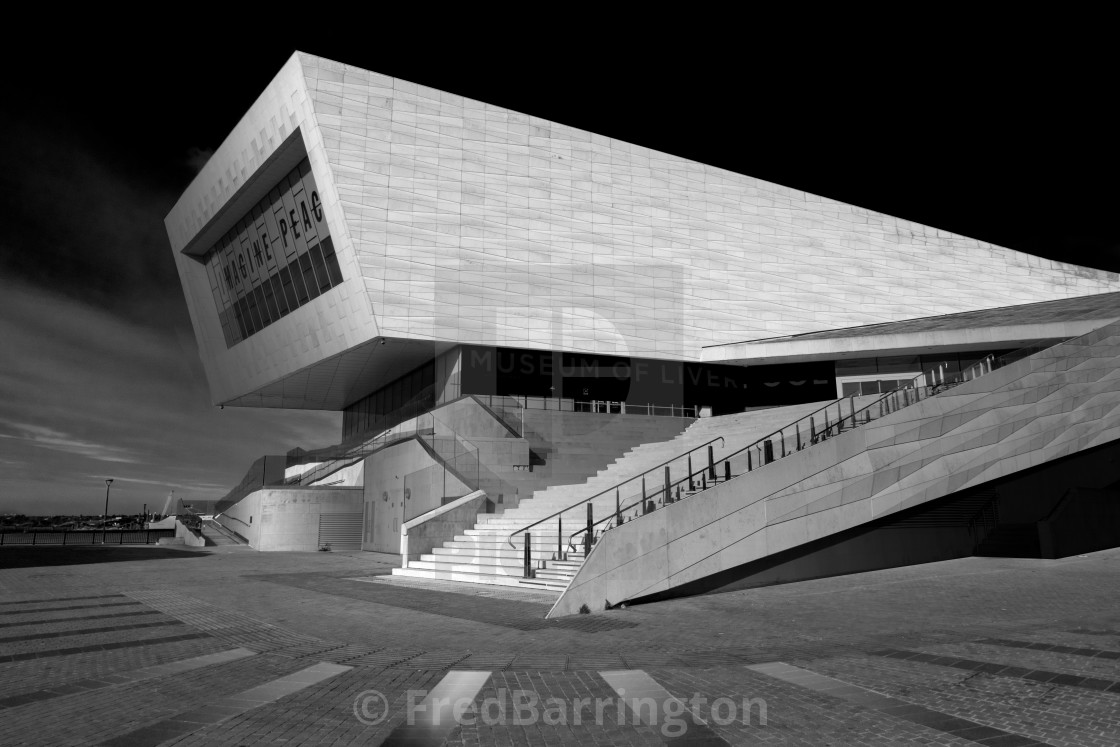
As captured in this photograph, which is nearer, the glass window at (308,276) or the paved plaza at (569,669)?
the paved plaza at (569,669)

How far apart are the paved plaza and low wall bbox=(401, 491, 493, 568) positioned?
16.6 feet

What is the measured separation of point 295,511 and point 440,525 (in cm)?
1498

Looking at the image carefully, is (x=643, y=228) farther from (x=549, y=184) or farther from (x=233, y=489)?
(x=233, y=489)

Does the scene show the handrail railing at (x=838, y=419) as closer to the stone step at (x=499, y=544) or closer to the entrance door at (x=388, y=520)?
the stone step at (x=499, y=544)

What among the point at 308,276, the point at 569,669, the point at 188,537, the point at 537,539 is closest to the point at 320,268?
the point at 308,276

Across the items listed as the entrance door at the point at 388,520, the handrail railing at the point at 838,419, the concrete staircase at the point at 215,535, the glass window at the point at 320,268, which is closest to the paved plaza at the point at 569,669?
the handrail railing at the point at 838,419

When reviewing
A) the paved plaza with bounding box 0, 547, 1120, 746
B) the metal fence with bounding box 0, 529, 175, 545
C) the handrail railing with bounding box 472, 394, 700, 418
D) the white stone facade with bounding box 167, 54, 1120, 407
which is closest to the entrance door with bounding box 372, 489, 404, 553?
the white stone facade with bounding box 167, 54, 1120, 407

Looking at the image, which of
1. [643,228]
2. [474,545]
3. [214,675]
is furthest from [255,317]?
[214,675]

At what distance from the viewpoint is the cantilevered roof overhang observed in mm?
27203

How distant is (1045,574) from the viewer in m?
15.2

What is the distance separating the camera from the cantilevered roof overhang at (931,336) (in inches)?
1071

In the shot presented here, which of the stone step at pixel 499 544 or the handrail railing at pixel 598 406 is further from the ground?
the handrail railing at pixel 598 406

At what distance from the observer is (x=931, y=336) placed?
3141 cm

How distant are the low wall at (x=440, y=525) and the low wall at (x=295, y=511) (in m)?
13.0
